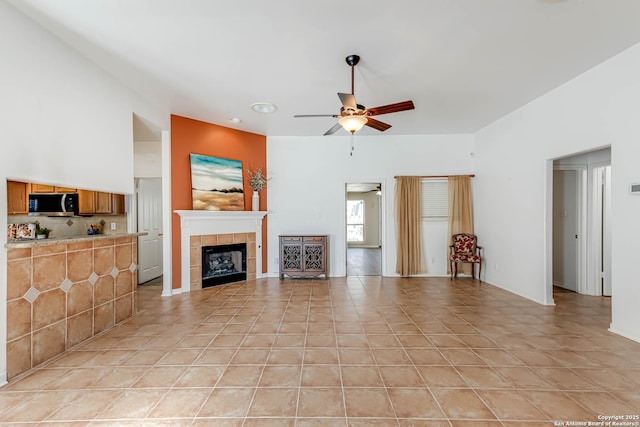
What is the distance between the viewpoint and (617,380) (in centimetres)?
206

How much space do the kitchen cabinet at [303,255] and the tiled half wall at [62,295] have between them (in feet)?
8.52

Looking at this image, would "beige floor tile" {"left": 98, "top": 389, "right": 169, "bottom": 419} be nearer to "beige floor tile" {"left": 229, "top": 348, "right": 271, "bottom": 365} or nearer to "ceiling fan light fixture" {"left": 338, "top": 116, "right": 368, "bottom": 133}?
"beige floor tile" {"left": 229, "top": 348, "right": 271, "bottom": 365}

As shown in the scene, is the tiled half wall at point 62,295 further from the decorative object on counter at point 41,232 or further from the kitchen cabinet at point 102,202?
the decorative object on counter at point 41,232

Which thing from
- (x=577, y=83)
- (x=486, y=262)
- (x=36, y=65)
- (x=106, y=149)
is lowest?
→ (x=486, y=262)

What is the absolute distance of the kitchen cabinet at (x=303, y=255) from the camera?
5.34 m

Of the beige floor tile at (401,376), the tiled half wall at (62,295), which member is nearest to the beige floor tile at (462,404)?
the beige floor tile at (401,376)

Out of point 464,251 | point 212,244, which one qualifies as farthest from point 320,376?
point 464,251

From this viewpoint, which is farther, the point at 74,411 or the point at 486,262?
the point at 486,262

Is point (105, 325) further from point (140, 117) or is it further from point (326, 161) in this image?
point (326, 161)

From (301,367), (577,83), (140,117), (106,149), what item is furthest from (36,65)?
(577,83)

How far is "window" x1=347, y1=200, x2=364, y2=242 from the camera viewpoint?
11.4m

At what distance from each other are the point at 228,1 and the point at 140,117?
2416mm

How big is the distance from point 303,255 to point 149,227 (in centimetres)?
308

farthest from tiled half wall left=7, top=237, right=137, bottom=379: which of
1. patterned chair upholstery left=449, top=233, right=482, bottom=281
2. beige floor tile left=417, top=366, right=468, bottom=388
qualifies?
patterned chair upholstery left=449, top=233, right=482, bottom=281
